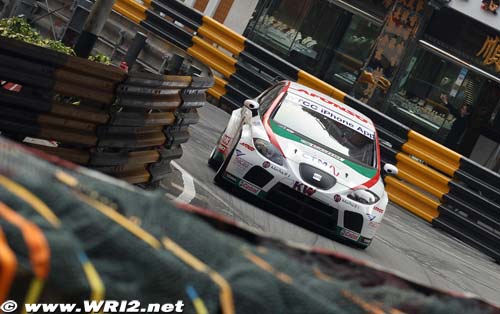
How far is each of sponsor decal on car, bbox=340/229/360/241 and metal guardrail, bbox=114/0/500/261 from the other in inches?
234

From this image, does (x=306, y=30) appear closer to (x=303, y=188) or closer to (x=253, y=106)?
(x=253, y=106)

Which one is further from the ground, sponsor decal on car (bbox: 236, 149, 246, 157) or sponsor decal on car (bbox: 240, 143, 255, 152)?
sponsor decal on car (bbox: 240, 143, 255, 152)

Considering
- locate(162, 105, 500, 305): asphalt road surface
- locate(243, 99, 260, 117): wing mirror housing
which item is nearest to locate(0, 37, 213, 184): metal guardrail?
locate(162, 105, 500, 305): asphalt road surface

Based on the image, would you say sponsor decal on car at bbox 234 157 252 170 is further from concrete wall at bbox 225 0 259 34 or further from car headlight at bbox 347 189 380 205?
concrete wall at bbox 225 0 259 34

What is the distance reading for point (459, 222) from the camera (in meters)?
16.8

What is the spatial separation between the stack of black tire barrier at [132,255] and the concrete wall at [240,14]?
80.5 ft

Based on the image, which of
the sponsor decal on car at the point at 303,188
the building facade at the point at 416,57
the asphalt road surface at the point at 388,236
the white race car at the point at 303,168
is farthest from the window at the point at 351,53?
the sponsor decal on car at the point at 303,188

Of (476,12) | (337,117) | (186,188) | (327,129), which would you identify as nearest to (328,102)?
(337,117)

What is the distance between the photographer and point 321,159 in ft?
36.2

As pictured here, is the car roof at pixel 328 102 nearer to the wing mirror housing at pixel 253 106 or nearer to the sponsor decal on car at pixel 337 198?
the wing mirror housing at pixel 253 106

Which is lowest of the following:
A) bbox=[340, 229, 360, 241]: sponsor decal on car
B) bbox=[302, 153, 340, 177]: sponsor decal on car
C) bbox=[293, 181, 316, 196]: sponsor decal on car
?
bbox=[340, 229, 360, 241]: sponsor decal on car

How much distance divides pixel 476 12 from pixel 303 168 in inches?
554

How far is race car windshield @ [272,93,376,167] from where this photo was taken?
11.6 meters

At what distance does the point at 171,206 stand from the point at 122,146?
6.00 m
